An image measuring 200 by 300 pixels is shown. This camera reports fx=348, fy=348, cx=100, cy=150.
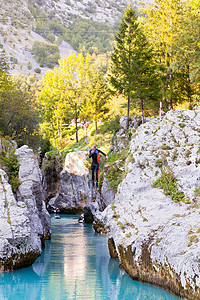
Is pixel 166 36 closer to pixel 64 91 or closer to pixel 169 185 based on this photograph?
pixel 64 91

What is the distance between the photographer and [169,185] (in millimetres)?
11320

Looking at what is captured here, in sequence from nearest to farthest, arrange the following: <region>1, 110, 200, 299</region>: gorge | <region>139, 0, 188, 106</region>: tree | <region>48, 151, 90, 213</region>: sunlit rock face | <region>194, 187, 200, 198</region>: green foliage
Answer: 1. <region>1, 110, 200, 299</region>: gorge
2. <region>194, 187, 200, 198</region>: green foliage
3. <region>139, 0, 188, 106</region>: tree
4. <region>48, 151, 90, 213</region>: sunlit rock face

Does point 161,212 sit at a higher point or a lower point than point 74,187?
higher

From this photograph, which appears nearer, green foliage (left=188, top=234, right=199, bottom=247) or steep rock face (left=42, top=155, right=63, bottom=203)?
green foliage (left=188, top=234, right=199, bottom=247)

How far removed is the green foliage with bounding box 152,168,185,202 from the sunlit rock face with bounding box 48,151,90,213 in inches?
813

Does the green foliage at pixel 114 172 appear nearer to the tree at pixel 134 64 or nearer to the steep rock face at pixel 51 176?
the tree at pixel 134 64

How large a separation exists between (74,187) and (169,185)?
22651 mm

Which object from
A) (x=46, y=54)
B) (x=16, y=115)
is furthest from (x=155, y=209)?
(x=46, y=54)

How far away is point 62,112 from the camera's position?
4919cm

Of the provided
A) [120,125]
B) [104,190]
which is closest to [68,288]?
[104,190]

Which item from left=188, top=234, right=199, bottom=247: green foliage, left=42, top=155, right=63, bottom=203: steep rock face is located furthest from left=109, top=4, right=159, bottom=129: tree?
left=188, top=234, right=199, bottom=247: green foliage

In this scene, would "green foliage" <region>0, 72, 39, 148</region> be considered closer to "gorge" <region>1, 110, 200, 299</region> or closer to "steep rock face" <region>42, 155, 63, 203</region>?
"steep rock face" <region>42, 155, 63, 203</region>

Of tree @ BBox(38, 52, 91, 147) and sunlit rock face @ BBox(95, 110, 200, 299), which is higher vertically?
tree @ BBox(38, 52, 91, 147)

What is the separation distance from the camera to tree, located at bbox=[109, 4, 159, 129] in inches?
1198
